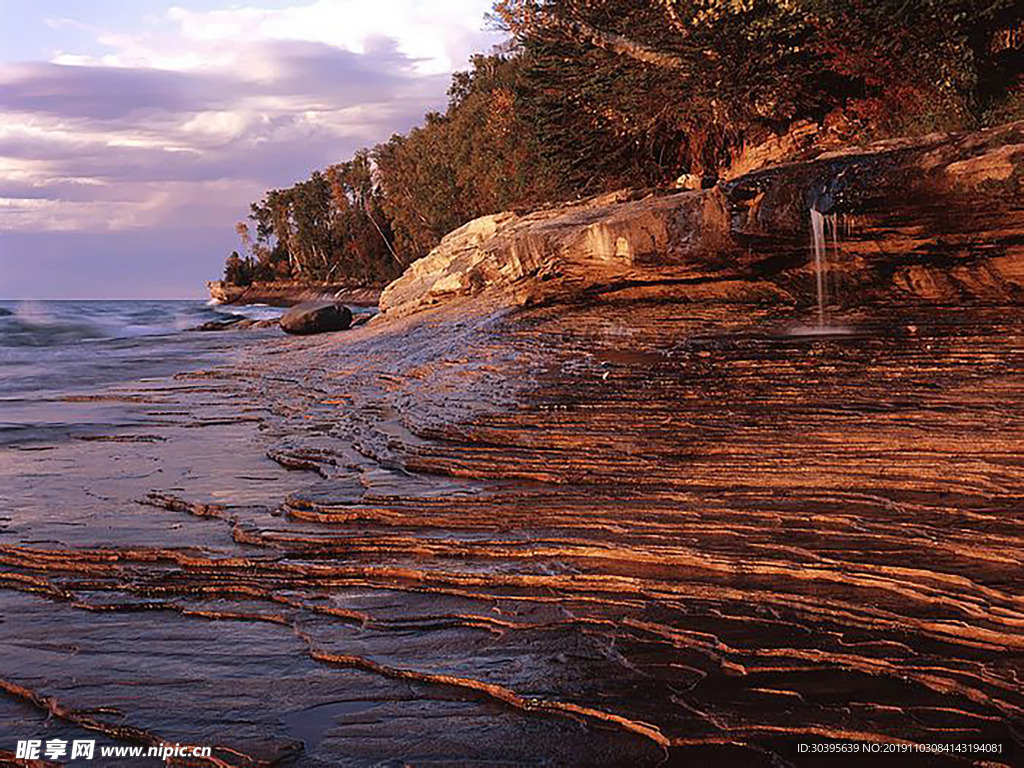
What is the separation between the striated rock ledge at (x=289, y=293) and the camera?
64181 millimetres

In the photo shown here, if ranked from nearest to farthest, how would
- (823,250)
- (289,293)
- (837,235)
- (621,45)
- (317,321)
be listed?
1. (837,235)
2. (823,250)
3. (621,45)
4. (317,321)
5. (289,293)

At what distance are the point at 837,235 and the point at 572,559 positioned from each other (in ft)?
25.6

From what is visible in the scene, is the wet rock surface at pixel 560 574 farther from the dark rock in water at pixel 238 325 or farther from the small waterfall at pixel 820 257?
the dark rock in water at pixel 238 325

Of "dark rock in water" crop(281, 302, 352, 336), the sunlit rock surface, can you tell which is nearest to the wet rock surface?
the sunlit rock surface

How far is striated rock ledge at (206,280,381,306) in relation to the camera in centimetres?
6418

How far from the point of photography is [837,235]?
11188mm

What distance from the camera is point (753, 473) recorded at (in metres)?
5.93

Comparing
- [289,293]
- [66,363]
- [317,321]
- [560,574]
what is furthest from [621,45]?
[289,293]

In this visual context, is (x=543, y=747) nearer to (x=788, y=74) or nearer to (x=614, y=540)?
(x=614, y=540)

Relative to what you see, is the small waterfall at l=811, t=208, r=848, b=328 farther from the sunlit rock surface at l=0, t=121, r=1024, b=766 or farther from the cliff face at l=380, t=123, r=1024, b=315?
the sunlit rock surface at l=0, t=121, r=1024, b=766

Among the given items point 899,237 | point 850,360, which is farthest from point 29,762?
point 899,237

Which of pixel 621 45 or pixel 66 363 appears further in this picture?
pixel 621 45

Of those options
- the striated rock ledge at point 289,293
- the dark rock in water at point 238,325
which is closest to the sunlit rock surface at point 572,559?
the dark rock in water at point 238,325

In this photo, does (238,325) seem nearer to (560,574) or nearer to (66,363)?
(66,363)
